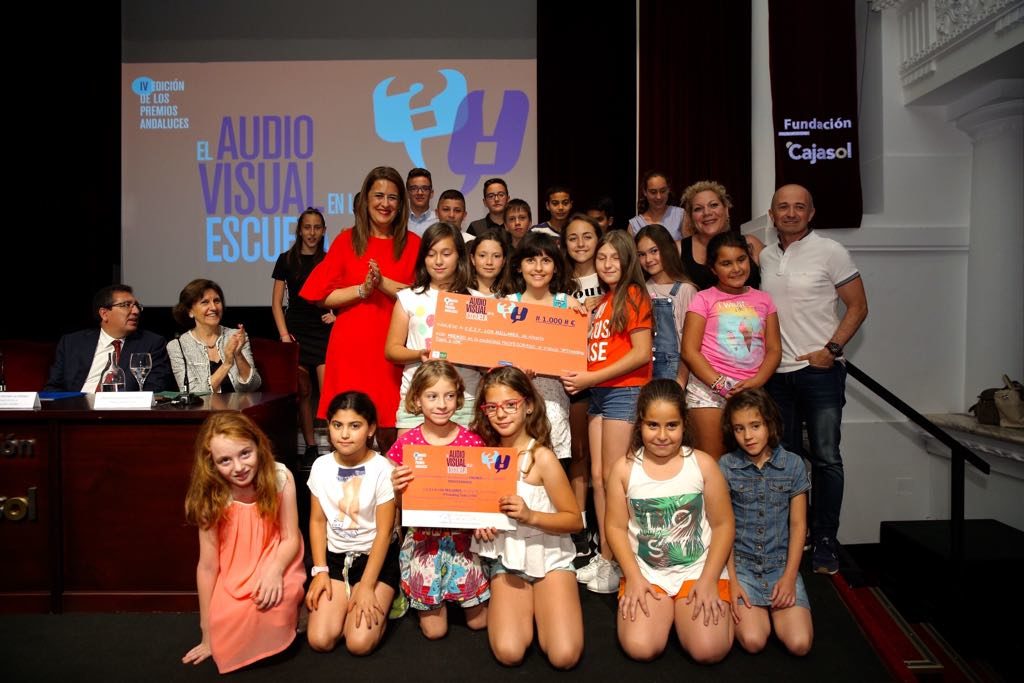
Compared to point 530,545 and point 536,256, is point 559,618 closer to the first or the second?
point 530,545

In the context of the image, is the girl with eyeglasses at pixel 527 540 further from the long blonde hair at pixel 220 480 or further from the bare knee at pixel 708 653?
the long blonde hair at pixel 220 480

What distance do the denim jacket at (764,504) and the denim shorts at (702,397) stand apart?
1.44 feet

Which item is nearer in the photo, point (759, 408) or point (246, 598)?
point (246, 598)

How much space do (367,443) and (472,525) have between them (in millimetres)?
561

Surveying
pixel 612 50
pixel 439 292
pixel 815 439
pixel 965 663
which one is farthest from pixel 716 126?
pixel 965 663

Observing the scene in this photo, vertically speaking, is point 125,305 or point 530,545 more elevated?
point 125,305

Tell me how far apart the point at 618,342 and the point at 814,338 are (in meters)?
1.19

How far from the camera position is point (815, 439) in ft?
12.0

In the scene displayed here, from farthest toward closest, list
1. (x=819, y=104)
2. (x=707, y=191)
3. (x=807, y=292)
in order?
(x=819, y=104), (x=707, y=191), (x=807, y=292)

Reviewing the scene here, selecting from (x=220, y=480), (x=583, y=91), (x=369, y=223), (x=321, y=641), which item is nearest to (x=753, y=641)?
(x=321, y=641)

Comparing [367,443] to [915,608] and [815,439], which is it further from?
[915,608]

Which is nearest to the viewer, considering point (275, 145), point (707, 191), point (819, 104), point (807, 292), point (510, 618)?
point (510, 618)

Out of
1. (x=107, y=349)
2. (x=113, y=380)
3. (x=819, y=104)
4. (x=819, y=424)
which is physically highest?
(x=819, y=104)

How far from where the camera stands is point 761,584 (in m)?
2.86
